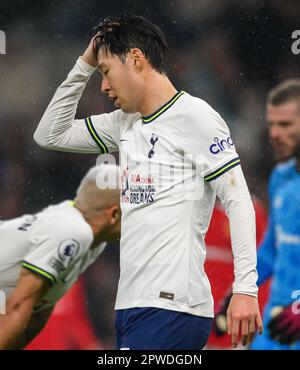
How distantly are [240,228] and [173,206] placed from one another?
24cm

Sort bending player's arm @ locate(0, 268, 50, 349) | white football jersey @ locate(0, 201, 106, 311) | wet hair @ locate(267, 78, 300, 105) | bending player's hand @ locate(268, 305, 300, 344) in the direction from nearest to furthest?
bending player's arm @ locate(0, 268, 50, 349) → white football jersey @ locate(0, 201, 106, 311) → bending player's hand @ locate(268, 305, 300, 344) → wet hair @ locate(267, 78, 300, 105)

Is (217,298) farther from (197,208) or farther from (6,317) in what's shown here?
(197,208)

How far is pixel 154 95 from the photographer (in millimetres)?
3051

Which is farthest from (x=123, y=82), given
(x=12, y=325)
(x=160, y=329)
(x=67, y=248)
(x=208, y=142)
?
(x=12, y=325)

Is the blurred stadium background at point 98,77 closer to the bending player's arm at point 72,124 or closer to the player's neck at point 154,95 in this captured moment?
the bending player's arm at point 72,124

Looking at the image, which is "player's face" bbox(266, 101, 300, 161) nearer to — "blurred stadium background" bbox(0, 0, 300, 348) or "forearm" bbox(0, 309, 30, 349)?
"blurred stadium background" bbox(0, 0, 300, 348)

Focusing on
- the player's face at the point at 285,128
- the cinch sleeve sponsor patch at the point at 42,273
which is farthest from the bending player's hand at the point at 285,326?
the cinch sleeve sponsor patch at the point at 42,273

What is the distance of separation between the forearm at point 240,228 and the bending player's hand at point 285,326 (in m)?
2.03

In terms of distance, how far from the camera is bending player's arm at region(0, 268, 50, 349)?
407 centimetres

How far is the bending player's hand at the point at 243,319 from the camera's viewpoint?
273 centimetres

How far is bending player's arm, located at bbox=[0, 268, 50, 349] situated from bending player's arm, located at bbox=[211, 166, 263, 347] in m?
1.46

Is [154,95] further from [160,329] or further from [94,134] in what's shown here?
[160,329]

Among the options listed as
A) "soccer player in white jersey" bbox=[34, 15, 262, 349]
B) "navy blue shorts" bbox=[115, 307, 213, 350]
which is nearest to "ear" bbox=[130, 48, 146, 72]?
"soccer player in white jersey" bbox=[34, 15, 262, 349]

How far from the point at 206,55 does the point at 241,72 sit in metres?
0.23
